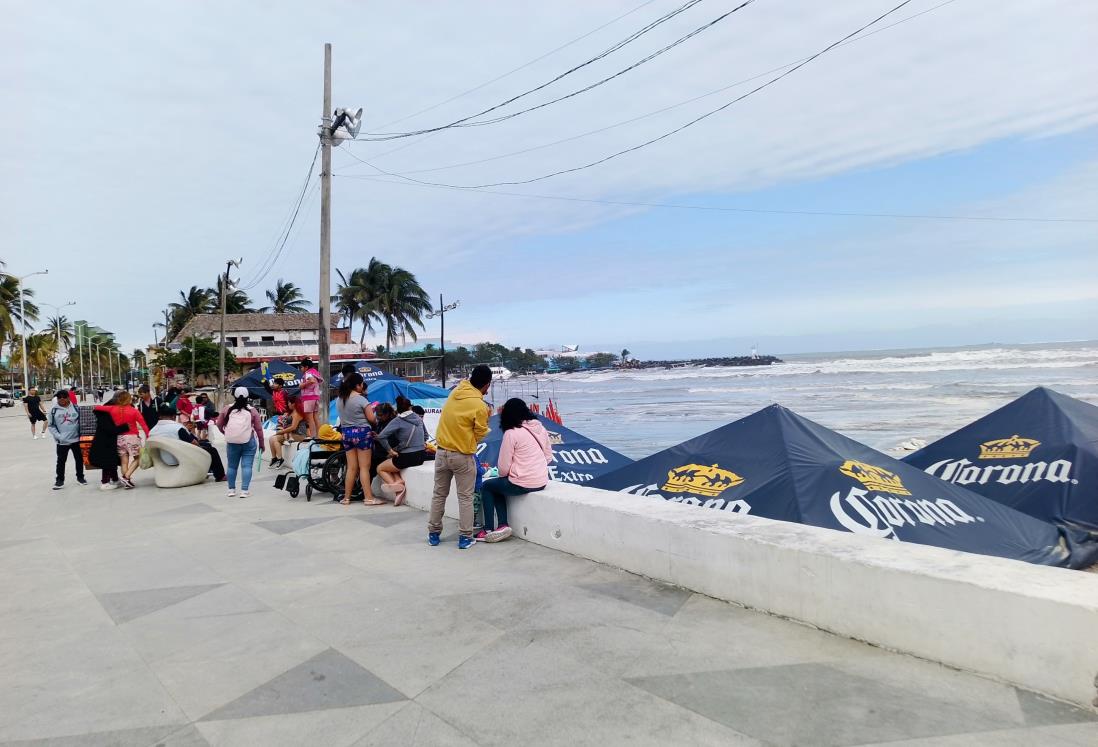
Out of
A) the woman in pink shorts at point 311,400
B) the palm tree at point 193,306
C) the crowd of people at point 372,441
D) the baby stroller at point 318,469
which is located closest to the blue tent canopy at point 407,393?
the crowd of people at point 372,441

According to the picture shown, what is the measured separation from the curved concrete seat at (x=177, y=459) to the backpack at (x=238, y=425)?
1.75 metres

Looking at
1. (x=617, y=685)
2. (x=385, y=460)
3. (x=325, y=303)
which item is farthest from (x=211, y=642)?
(x=325, y=303)

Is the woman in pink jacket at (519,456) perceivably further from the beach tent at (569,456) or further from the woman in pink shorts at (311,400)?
the woman in pink shorts at (311,400)

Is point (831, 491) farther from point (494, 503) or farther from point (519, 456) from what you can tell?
point (494, 503)

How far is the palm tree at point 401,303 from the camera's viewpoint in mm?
61938

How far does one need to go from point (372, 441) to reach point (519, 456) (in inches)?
119

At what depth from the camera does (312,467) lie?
8.38 meters

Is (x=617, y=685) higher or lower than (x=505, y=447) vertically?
lower

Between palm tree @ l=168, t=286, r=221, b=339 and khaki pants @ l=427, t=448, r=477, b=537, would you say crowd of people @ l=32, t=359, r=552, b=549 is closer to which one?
khaki pants @ l=427, t=448, r=477, b=537

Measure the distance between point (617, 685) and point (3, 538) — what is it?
284 inches

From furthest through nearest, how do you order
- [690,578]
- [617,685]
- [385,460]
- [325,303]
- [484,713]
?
[325,303], [385,460], [690,578], [617,685], [484,713]

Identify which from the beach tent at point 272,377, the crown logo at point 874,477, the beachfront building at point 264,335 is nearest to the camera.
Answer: the crown logo at point 874,477

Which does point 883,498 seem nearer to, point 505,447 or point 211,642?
point 505,447

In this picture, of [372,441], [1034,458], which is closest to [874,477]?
[1034,458]
